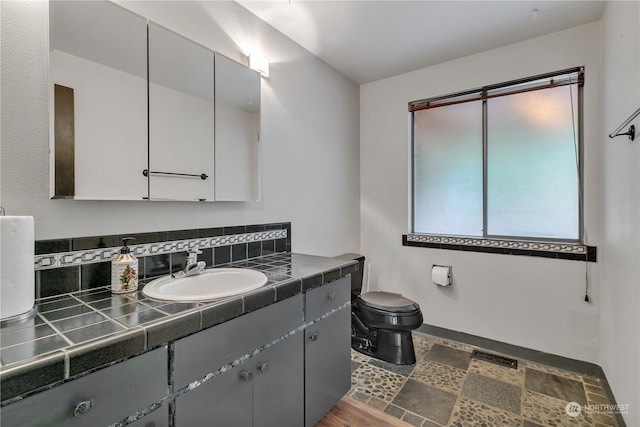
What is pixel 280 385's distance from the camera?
1291mm

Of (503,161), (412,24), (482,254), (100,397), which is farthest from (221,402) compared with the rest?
(503,161)

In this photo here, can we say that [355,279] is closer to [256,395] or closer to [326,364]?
[326,364]

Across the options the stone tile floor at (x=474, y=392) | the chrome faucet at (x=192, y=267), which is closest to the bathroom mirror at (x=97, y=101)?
the chrome faucet at (x=192, y=267)

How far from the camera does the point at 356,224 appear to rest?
10.2 ft

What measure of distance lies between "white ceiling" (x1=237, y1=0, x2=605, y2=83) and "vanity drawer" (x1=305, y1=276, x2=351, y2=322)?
67.6 inches

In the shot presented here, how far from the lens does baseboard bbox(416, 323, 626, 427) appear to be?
206 cm

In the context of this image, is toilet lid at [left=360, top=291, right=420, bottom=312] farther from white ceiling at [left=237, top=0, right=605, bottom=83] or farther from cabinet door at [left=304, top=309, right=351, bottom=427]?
white ceiling at [left=237, top=0, right=605, bottom=83]

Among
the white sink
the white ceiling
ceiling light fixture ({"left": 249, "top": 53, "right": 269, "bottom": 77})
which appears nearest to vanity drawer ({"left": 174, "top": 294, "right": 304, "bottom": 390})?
the white sink

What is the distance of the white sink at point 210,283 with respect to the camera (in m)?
1.22

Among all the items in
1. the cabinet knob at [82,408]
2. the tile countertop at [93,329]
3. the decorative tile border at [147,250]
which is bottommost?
the cabinet knob at [82,408]

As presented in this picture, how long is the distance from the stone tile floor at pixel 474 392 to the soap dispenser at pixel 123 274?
148cm

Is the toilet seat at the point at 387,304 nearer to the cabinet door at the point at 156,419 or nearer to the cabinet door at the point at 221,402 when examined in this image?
the cabinet door at the point at 221,402

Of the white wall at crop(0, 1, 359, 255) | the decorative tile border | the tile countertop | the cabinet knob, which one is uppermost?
the white wall at crop(0, 1, 359, 255)

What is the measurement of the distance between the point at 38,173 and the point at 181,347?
855mm
